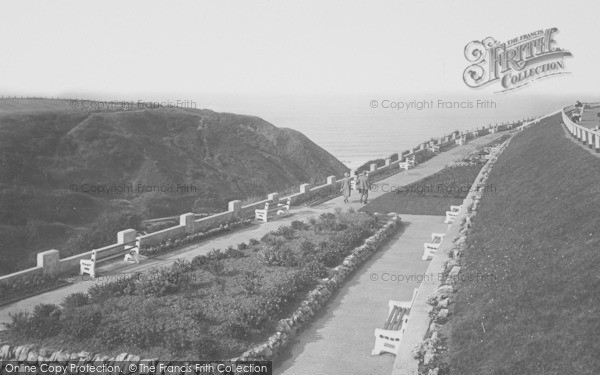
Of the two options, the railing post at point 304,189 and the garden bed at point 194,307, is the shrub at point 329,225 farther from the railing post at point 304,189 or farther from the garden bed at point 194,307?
the railing post at point 304,189

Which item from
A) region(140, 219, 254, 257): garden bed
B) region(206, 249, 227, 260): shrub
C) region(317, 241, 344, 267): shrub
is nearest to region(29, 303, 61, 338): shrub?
region(206, 249, 227, 260): shrub

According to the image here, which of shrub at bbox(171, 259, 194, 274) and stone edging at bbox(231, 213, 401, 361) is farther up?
shrub at bbox(171, 259, 194, 274)

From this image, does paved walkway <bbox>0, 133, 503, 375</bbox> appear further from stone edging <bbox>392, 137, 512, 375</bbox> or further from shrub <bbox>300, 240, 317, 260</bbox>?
shrub <bbox>300, 240, 317, 260</bbox>

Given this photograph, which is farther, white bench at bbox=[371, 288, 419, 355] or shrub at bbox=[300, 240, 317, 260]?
shrub at bbox=[300, 240, 317, 260]

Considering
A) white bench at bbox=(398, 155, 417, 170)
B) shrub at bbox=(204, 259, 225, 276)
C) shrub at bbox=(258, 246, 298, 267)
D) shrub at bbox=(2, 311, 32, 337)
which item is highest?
white bench at bbox=(398, 155, 417, 170)

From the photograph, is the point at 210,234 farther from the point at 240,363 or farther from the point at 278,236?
the point at 240,363

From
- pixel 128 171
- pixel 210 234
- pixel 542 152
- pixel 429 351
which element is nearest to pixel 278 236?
pixel 210 234

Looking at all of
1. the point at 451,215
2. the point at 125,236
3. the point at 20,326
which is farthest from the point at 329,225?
the point at 20,326

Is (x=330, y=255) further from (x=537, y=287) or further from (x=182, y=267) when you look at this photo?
(x=537, y=287)
